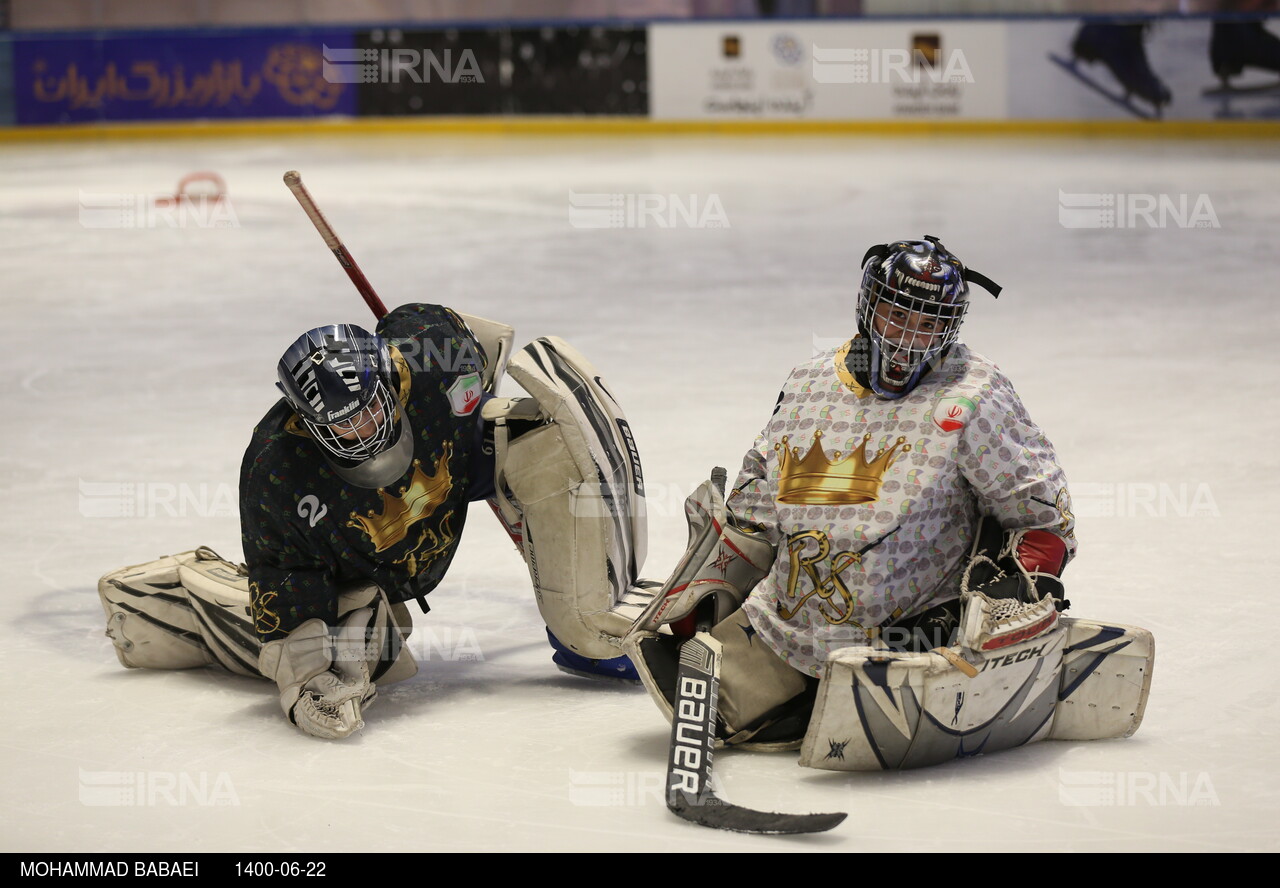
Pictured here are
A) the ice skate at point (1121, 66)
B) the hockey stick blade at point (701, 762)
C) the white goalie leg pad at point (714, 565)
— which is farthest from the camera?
the ice skate at point (1121, 66)

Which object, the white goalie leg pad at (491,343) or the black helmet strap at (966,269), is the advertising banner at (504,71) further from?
the black helmet strap at (966,269)

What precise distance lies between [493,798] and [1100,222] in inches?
340

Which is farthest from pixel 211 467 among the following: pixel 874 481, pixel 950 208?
pixel 950 208

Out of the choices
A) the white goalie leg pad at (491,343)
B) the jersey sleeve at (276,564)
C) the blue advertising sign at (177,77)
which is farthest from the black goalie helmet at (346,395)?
the blue advertising sign at (177,77)

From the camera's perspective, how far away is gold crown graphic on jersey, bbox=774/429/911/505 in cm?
308

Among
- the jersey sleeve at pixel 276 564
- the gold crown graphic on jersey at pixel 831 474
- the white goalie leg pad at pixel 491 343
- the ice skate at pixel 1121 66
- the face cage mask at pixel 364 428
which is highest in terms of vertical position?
the ice skate at pixel 1121 66

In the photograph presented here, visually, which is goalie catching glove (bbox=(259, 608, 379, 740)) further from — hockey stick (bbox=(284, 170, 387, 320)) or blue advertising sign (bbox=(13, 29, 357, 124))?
blue advertising sign (bbox=(13, 29, 357, 124))

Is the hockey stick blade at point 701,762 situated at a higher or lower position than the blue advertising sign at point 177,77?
lower

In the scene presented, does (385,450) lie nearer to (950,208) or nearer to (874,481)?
(874,481)

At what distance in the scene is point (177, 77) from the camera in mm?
17906

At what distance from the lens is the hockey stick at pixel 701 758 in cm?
281

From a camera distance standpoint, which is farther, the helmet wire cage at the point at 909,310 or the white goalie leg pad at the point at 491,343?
the white goalie leg pad at the point at 491,343

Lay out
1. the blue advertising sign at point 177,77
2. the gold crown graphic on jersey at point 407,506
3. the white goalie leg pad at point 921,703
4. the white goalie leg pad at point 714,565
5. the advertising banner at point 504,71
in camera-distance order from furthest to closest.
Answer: the blue advertising sign at point 177,77 < the advertising banner at point 504,71 < the gold crown graphic on jersey at point 407,506 < the white goalie leg pad at point 714,565 < the white goalie leg pad at point 921,703

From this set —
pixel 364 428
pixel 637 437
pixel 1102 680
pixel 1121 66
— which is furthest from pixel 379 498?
pixel 1121 66
